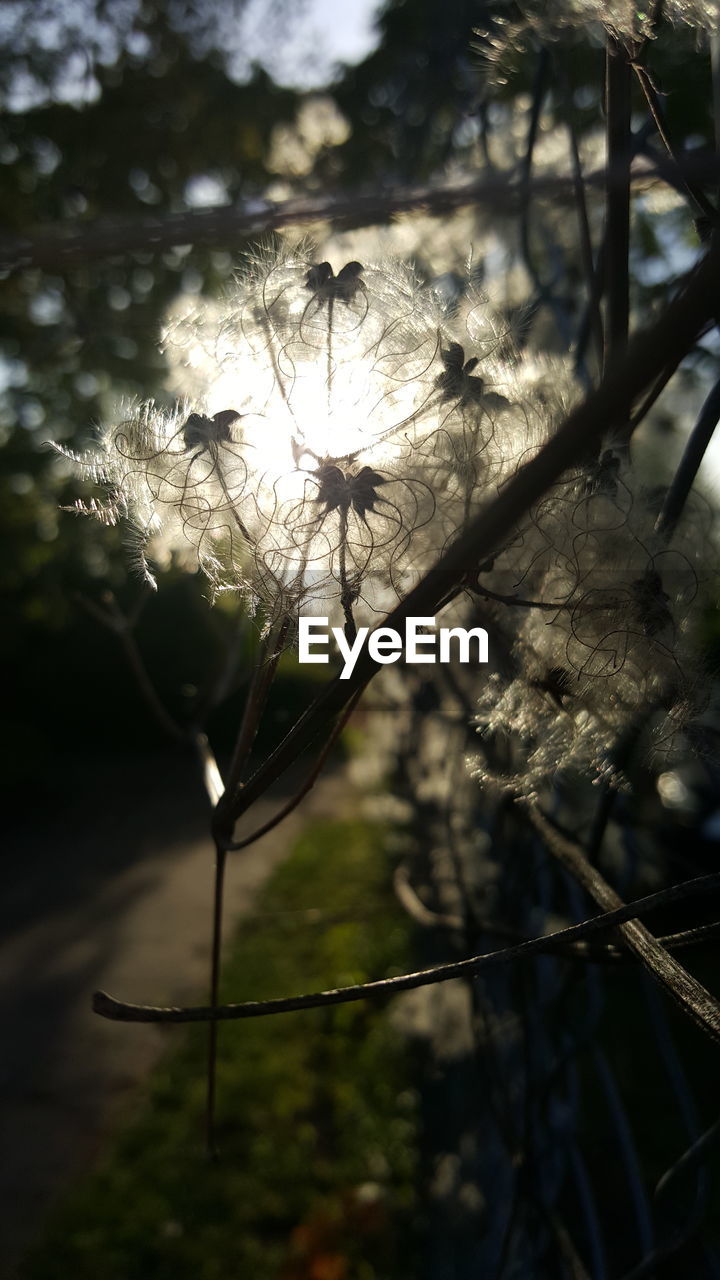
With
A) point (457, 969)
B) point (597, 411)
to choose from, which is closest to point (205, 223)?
point (597, 411)

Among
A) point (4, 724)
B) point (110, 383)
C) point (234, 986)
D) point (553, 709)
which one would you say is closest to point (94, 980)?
point (234, 986)

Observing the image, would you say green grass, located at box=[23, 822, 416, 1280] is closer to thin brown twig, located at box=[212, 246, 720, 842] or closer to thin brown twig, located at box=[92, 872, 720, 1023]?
thin brown twig, located at box=[92, 872, 720, 1023]

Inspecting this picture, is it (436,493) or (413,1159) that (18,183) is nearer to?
(413,1159)

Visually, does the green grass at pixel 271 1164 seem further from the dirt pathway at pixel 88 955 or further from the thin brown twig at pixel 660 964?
the thin brown twig at pixel 660 964

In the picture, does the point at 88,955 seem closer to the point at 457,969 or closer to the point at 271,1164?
the point at 271,1164

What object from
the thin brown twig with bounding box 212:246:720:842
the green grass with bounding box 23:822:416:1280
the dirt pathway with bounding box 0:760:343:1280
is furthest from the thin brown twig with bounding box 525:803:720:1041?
the dirt pathway with bounding box 0:760:343:1280
